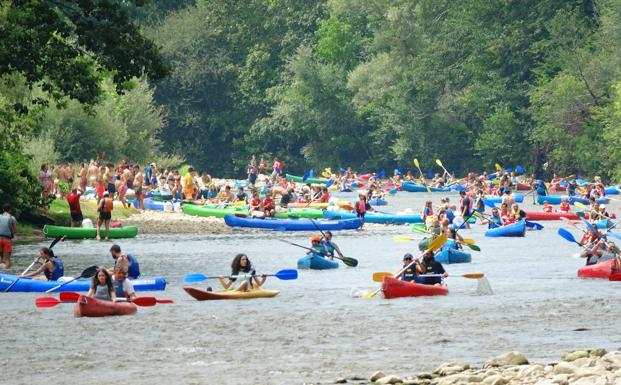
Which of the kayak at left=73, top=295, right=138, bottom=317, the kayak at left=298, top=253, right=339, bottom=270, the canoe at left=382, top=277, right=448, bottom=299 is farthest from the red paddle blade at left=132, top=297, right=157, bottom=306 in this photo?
the kayak at left=298, top=253, right=339, bottom=270

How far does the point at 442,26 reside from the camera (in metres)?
75.4

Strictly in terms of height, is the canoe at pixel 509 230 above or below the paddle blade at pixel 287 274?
above

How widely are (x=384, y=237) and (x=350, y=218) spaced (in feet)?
11.6

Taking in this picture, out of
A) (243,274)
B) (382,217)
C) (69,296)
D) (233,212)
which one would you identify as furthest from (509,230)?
(69,296)

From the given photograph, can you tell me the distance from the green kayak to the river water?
38.5 feet

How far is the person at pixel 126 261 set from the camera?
25.8 metres

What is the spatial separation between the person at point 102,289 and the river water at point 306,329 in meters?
0.41

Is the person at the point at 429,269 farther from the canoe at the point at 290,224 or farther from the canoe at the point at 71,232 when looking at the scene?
the canoe at the point at 290,224

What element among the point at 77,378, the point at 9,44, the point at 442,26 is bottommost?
the point at 77,378

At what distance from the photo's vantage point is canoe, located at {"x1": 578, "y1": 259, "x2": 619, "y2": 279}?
29.9 m

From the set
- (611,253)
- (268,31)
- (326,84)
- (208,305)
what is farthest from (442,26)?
(208,305)

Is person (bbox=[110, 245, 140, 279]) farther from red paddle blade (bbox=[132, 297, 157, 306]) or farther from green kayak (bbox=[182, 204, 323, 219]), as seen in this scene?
green kayak (bbox=[182, 204, 323, 219])

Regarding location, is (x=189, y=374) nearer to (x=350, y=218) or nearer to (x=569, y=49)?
(x=350, y=218)

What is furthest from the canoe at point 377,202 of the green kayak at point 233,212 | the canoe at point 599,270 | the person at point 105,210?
the canoe at point 599,270
